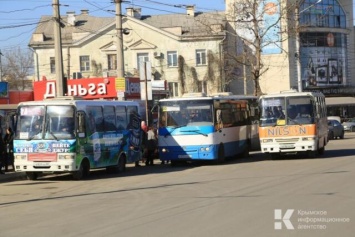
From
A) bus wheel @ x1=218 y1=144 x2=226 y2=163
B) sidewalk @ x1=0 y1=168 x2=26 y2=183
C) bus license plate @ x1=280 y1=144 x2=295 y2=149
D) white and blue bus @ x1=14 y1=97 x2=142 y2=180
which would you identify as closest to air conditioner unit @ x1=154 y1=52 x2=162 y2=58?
bus wheel @ x1=218 y1=144 x2=226 y2=163

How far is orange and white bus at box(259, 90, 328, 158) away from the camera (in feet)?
81.6

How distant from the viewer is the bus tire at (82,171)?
19.9m

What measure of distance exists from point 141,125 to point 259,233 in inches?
644

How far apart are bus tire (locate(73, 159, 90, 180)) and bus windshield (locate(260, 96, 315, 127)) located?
8250 millimetres

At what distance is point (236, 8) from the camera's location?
43.1 m

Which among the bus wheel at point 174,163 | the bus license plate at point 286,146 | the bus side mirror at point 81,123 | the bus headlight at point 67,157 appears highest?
the bus side mirror at point 81,123

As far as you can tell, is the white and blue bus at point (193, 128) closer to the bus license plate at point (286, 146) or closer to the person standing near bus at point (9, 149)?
the bus license plate at point (286, 146)

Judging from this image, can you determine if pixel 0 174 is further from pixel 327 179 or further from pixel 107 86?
pixel 107 86

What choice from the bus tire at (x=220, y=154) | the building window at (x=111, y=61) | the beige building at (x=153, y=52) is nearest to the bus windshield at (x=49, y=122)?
the bus tire at (x=220, y=154)

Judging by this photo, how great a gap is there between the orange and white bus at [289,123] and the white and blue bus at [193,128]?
5.72ft

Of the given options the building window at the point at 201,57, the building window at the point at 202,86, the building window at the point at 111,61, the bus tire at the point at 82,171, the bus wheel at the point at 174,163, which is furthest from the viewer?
the building window at the point at 111,61

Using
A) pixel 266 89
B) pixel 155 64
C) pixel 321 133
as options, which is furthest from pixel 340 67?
pixel 321 133

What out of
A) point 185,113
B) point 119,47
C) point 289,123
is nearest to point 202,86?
point 119,47

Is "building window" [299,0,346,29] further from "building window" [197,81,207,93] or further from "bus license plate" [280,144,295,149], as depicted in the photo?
"bus license plate" [280,144,295,149]
